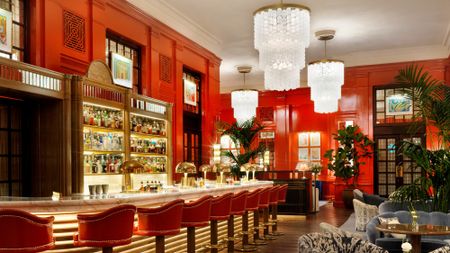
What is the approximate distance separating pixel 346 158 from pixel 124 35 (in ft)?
25.3

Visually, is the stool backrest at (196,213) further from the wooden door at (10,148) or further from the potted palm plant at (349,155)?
the potted palm plant at (349,155)

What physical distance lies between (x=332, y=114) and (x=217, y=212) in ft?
29.4

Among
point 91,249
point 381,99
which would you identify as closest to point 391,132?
point 381,99

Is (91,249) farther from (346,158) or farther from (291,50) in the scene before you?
(346,158)

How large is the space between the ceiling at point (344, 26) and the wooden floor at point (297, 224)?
4.31 m

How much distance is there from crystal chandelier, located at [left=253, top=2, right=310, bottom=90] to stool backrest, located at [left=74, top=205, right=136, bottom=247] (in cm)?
330

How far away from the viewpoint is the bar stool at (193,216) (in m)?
5.16

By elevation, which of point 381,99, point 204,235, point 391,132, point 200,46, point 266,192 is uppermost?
point 200,46

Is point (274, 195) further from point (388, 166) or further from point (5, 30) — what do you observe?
point (388, 166)

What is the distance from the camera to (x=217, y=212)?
5824 mm

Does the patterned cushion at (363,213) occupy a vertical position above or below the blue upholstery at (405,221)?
below

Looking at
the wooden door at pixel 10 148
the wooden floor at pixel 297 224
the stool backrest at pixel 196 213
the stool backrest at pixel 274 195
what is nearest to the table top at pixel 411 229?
the stool backrest at pixel 196 213

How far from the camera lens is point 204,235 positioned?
686 centimetres

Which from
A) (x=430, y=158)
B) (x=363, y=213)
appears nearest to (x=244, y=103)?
(x=363, y=213)
